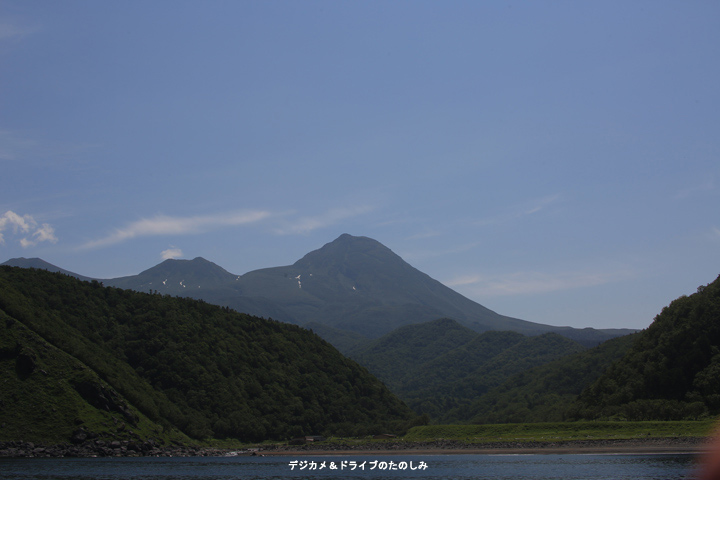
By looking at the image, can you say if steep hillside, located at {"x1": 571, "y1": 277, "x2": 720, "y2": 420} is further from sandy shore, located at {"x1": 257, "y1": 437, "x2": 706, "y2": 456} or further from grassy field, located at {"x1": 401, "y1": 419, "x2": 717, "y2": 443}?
sandy shore, located at {"x1": 257, "y1": 437, "x2": 706, "y2": 456}

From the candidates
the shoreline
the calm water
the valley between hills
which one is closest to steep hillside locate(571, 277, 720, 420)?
the valley between hills

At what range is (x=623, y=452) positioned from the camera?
62.9m

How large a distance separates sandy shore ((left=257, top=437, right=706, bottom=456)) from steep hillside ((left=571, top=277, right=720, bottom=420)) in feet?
52.2

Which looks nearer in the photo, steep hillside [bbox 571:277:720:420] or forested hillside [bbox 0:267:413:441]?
steep hillside [bbox 571:277:720:420]

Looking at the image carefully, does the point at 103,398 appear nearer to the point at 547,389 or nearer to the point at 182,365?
the point at 182,365

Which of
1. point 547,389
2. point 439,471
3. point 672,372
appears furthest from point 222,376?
point 547,389

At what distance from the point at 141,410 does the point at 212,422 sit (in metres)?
18.8

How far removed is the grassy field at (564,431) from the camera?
239ft

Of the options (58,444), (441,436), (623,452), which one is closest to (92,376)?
(58,444)

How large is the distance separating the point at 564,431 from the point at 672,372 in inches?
787

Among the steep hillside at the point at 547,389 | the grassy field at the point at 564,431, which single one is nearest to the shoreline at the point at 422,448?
the grassy field at the point at 564,431

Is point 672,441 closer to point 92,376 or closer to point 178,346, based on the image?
point 92,376

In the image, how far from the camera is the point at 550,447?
72500mm

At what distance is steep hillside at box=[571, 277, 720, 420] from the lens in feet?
269
